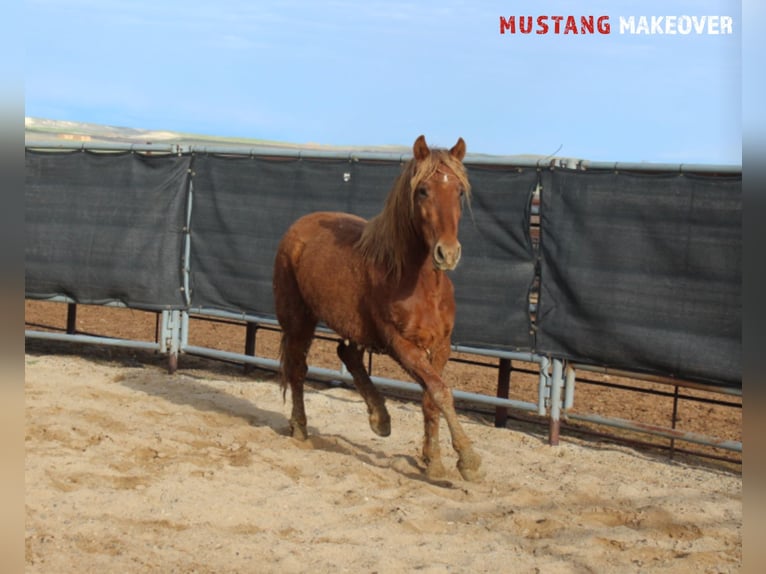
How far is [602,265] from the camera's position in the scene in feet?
21.9

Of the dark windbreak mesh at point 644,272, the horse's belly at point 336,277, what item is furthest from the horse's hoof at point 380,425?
the dark windbreak mesh at point 644,272

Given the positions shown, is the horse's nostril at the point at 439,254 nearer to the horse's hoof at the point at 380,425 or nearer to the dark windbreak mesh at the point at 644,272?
the horse's hoof at the point at 380,425

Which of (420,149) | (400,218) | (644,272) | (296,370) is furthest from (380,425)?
(644,272)

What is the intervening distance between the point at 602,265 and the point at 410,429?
2.09 meters

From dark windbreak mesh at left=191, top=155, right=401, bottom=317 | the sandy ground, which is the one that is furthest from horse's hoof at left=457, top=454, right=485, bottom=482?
dark windbreak mesh at left=191, top=155, right=401, bottom=317

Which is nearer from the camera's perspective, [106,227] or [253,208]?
[253,208]

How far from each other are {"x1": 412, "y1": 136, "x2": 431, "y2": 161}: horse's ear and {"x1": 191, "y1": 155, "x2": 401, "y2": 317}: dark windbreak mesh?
247 centimetres

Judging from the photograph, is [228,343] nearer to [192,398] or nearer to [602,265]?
[192,398]

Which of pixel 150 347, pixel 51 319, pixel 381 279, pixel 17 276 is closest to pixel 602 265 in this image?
pixel 381 279

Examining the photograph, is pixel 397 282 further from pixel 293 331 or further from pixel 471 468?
pixel 293 331

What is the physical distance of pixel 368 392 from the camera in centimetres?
634

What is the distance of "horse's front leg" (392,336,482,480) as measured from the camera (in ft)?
17.4

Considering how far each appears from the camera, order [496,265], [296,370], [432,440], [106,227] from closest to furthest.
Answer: [432,440]
[296,370]
[496,265]
[106,227]

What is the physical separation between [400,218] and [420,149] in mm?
504
